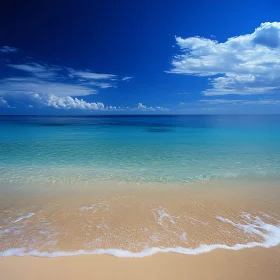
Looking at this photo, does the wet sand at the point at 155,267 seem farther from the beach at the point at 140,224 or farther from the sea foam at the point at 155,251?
the sea foam at the point at 155,251

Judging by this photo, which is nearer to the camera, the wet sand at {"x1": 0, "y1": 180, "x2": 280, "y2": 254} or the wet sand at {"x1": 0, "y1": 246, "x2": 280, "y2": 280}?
the wet sand at {"x1": 0, "y1": 246, "x2": 280, "y2": 280}

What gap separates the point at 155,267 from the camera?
154 inches

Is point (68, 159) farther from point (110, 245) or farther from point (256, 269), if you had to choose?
point (256, 269)

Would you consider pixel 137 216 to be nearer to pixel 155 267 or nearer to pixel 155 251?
pixel 155 251

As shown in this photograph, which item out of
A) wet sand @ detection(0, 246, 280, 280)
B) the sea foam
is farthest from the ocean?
wet sand @ detection(0, 246, 280, 280)

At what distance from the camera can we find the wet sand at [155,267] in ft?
12.1

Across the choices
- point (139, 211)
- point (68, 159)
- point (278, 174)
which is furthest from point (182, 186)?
point (68, 159)

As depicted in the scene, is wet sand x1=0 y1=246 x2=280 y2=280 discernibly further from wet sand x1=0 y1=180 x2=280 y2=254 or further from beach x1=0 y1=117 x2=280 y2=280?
wet sand x1=0 y1=180 x2=280 y2=254

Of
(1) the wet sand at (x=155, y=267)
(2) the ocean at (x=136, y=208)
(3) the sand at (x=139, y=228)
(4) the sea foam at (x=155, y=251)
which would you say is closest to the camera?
(1) the wet sand at (x=155, y=267)

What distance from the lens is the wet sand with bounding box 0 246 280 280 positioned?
12.1 feet

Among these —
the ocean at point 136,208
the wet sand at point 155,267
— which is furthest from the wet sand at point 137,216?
the wet sand at point 155,267

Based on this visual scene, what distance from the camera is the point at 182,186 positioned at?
28.3 ft

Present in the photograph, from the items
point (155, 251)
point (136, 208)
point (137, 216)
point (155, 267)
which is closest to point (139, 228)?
point (137, 216)

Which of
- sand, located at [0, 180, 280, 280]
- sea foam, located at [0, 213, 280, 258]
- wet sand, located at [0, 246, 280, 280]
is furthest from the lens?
sea foam, located at [0, 213, 280, 258]
